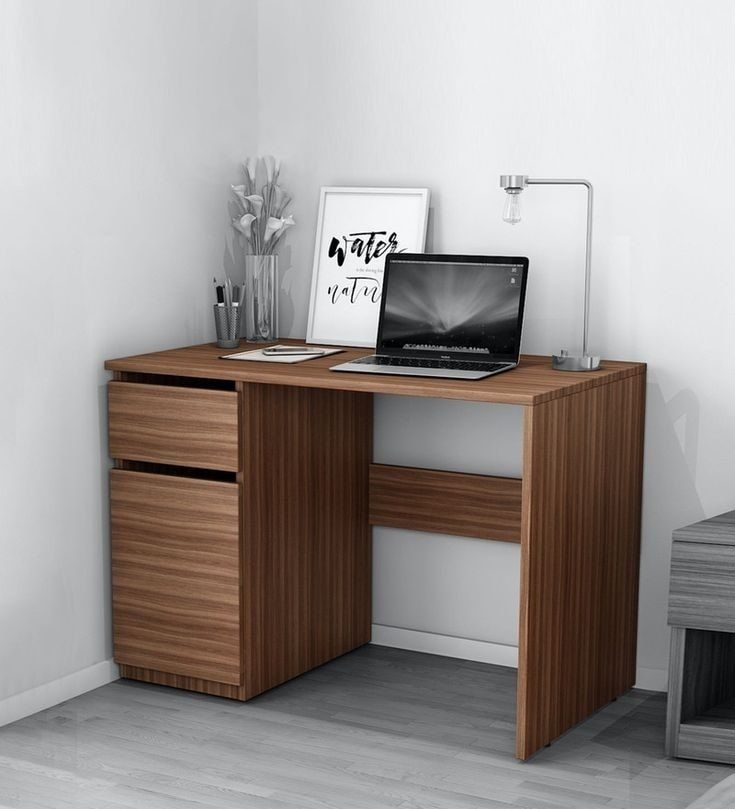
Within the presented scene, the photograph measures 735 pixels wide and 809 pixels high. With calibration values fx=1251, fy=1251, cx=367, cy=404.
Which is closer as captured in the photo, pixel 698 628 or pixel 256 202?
pixel 698 628

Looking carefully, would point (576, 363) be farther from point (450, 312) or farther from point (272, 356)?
point (272, 356)

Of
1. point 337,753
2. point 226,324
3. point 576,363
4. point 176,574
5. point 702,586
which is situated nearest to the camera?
point 702,586

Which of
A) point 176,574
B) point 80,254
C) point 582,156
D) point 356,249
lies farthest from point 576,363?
point 80,254

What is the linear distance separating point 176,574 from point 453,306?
0.95m

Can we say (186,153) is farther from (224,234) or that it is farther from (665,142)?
(665,142)

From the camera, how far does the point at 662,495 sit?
3.11 m

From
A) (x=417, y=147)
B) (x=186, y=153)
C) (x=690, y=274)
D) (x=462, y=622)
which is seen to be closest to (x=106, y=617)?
(x=462, y=622)

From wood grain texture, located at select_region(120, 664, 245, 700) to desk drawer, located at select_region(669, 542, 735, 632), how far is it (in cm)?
107

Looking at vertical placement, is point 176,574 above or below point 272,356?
below

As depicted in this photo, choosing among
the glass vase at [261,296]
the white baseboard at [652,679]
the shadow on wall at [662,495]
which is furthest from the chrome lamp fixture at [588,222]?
the white baseboard at [652,679]

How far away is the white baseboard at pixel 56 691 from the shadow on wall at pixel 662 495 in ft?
4.50

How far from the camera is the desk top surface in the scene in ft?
8.70

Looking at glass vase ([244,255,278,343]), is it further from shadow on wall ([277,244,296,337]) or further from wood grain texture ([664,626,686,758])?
wood grain texture ([664,626,686,758])

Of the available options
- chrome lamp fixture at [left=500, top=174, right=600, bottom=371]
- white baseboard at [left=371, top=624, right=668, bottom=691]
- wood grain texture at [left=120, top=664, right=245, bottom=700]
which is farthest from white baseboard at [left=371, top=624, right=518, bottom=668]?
chrome lamp fixture at [left=500, top=174, right=600, bottom=371]
